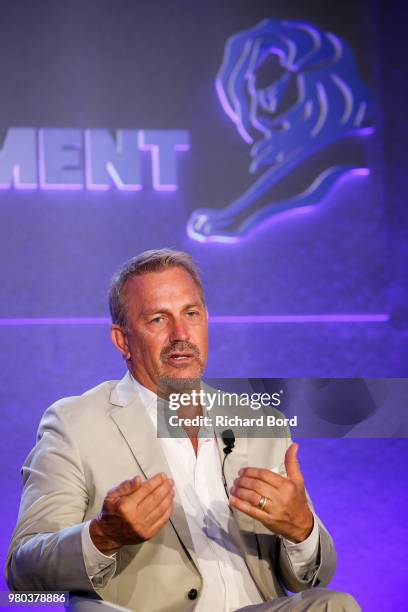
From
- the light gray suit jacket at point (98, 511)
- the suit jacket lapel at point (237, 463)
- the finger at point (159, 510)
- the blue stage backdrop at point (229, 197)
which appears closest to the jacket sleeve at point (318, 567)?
the light gray suit jacket at point (98, 511)

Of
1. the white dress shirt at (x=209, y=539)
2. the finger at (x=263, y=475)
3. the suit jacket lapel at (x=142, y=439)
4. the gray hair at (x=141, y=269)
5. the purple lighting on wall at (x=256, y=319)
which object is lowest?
the white dress shirt at (x=209, y=539)

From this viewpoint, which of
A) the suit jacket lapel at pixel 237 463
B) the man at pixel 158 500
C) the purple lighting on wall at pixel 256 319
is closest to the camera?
the man at pixel 158 500

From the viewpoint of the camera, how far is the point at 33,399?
3.81 meters

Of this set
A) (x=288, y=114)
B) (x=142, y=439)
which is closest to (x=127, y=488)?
(x=142, y=439)

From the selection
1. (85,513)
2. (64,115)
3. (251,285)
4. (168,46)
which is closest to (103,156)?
(64,115)

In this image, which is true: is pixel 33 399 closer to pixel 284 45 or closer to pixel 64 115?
pixel 64 115

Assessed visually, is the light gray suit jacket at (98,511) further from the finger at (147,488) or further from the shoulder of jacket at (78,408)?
the finger at (147,488)

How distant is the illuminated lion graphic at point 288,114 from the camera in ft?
12.9

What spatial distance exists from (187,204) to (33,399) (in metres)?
1.15

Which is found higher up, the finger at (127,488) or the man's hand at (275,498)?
the finger at (127,488)

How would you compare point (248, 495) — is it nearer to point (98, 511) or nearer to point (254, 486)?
point (254, 486)

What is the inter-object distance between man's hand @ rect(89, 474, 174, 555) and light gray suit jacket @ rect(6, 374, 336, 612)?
0.58 ft

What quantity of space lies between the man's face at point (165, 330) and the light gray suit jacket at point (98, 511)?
0.46ft

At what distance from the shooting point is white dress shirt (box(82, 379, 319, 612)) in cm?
231
